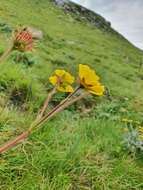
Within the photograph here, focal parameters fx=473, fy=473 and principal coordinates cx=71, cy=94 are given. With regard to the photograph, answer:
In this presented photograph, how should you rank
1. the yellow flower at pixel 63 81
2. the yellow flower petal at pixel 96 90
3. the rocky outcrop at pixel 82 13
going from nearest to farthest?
1. the yellow flower petal at pixel 96 90
2. the yellow flower at pixel 63 81
3. the rocky outcrop at pixel 82 13

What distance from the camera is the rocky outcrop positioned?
4999 centimetres

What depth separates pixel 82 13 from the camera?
2153 inches

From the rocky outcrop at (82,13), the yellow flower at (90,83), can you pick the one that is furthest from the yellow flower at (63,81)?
the rocky outcrop at (82,13)

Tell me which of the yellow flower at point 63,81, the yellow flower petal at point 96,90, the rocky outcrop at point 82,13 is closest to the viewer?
the yellow flower petal at point 96,90

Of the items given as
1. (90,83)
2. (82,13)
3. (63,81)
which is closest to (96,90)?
(90,83)

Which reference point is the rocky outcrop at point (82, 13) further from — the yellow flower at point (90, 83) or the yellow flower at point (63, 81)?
the yellow flower at point (90, 83)

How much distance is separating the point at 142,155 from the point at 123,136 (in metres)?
0.28

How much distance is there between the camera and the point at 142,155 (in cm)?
421

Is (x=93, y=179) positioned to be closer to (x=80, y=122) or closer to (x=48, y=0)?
(x=80, y=122)

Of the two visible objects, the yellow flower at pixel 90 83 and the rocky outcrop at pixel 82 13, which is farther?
the rocky outcrop at pixel 82 13

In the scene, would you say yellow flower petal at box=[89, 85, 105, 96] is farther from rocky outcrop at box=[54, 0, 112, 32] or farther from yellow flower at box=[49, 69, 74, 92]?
rocky outcrop at box=[54, 0, 112, 32]

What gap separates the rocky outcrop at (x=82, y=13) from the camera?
164 ft

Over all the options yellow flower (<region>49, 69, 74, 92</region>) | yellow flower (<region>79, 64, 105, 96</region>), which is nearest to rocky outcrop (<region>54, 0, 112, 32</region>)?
yellow flower (<region>49, 69, 74, 92</region>)

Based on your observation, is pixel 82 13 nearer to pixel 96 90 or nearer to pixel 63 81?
pixel 63 81
